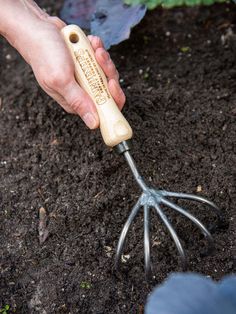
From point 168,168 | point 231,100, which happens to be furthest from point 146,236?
point 231,100

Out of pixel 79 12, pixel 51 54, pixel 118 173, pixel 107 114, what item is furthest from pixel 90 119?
pixel 79 12

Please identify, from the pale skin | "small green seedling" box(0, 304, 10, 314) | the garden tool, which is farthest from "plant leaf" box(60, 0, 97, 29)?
"small green seedling" box(0, 304, 10, 314)

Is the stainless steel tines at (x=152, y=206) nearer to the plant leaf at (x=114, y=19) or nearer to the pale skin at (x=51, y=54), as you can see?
the pale skin at (x=51, y=54)

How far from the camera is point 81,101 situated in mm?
1569

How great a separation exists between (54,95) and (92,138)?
27 cm

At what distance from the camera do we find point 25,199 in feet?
6.07

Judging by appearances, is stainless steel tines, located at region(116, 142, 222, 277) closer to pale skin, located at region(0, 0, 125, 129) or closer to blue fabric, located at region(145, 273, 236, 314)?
pale skin, located at region(0, 0, 125, 129)

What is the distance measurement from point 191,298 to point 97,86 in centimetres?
68

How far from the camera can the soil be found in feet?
5.47

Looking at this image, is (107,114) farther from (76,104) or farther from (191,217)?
(191,217)

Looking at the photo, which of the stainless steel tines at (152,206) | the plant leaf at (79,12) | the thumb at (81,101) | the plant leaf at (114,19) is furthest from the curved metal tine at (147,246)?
the plant leaf at (79,12)

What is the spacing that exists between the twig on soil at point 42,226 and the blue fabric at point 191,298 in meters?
0.68

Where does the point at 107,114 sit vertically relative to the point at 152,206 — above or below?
above

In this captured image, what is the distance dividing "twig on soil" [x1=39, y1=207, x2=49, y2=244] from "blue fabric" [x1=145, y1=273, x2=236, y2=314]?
684mm
